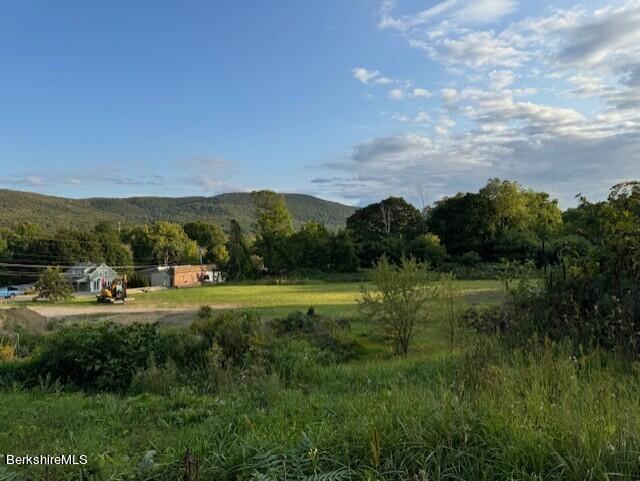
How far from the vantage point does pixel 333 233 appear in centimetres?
6450

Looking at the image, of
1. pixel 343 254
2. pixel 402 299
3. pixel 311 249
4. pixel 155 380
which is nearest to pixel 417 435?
pixel 155 380

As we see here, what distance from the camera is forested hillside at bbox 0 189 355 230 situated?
12311 cm

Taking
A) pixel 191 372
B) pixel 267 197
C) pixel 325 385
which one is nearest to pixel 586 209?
pixel 325 385

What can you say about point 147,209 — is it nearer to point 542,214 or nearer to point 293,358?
point 542,214

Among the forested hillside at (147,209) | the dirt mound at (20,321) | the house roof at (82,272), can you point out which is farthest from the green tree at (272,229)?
the forested hillside at (147,209)

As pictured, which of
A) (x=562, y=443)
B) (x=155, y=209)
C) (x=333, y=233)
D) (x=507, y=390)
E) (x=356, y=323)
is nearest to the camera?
(x=562, y=443)

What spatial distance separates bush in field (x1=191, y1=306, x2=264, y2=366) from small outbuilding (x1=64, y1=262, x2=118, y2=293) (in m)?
64.6

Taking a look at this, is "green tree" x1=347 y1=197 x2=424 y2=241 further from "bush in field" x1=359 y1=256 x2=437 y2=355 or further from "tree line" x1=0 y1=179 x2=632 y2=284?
"bush in field" x1=359 y1=256 x2=437 y2=355

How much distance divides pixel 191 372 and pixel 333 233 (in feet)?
188

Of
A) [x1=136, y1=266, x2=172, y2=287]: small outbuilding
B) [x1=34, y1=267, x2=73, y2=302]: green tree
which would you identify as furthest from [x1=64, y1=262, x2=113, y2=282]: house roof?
[x1=34, y1=267, x2=73, y2=302]: green tree

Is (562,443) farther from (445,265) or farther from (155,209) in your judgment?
(155,209)

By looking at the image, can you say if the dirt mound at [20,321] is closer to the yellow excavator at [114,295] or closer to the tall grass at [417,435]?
the tall grass at [417,435]

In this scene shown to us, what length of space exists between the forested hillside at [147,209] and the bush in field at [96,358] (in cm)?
10875

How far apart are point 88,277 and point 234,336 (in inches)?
2692
